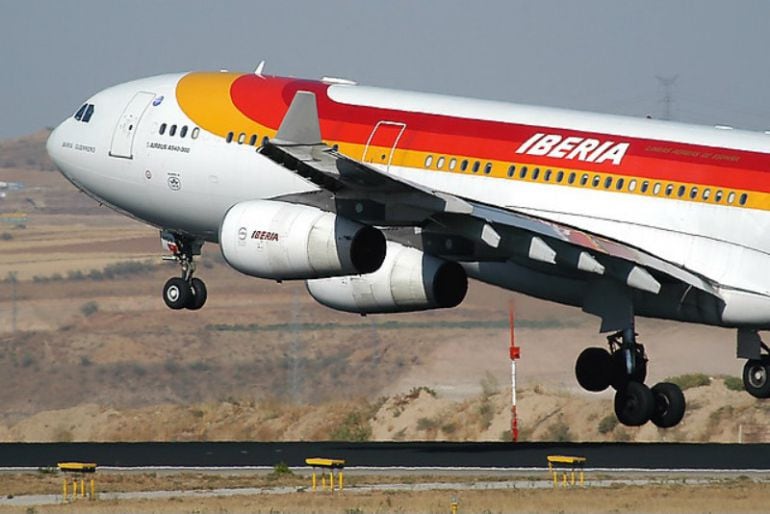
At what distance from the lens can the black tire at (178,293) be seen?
47.0 m

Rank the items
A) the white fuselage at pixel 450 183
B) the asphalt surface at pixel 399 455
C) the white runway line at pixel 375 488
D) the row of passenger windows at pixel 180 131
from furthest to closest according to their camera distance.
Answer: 1. the row of passenger windows at pixel 180 131
2. the asphalt surface at pixel 399 455
3. the white fuselage at pixel 450 183
4. the white runway line at pixel 375 488


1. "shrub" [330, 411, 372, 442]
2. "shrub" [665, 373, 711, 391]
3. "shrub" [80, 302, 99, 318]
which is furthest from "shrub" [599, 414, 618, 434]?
"shrub" [80, 302, 99, 318]

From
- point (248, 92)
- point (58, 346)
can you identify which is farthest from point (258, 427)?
point (58, 346)

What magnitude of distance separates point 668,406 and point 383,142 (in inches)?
320

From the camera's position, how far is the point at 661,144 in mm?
39438

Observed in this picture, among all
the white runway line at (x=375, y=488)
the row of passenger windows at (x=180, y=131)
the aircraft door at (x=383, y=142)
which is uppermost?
the row of passenger windows at (x=180, y=131)

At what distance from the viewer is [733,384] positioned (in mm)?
57625

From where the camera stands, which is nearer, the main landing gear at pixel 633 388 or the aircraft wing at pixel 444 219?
the aircraft wing at pixel 444 219

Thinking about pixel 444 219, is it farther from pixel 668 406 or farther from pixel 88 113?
pixel 88 113

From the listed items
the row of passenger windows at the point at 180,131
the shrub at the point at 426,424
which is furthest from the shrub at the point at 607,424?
the row of passenger windows at the point at 180,131

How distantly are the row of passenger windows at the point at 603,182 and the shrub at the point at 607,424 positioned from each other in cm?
1545

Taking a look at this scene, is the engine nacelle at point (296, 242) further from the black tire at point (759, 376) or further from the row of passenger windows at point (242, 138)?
the black tire at point (759, 376)

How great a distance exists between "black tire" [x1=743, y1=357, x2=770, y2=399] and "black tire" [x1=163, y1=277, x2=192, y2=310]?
13301mm

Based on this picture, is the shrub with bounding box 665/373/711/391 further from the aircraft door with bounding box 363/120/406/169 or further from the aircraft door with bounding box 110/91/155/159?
the aircraft door with bounding box 110/91/155/159
